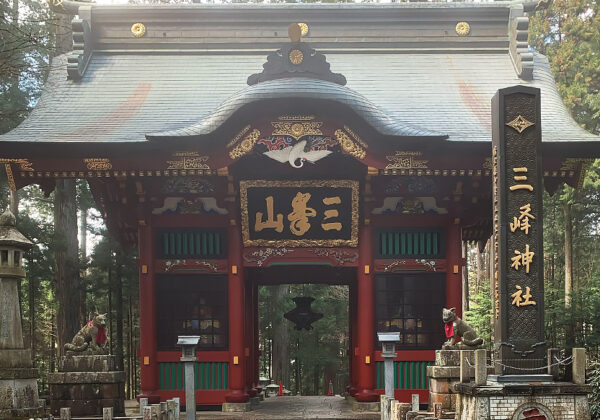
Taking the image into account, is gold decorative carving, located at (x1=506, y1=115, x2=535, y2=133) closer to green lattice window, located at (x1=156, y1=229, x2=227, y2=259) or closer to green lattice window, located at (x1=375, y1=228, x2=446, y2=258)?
green lattice window, located at (x1=375, y1=228, x2=446, y2=258)

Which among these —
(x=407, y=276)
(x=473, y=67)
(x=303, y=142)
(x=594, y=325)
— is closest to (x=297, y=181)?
(x=303, y=142)

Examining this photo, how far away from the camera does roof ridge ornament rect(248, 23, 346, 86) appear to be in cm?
1495

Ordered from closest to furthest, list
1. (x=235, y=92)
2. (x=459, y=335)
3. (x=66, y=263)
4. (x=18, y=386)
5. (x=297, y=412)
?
(x=18, y=386), (x=459, y=335), (x=297, y=412), (x=235, y=92), (x=66, y=263)

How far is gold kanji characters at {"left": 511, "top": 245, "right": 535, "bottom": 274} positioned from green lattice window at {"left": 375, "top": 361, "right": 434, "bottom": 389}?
18.8 ft

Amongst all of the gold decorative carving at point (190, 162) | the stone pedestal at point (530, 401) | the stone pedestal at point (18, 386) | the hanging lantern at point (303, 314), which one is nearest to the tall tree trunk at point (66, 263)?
the hanging lantern at point (303, 314)

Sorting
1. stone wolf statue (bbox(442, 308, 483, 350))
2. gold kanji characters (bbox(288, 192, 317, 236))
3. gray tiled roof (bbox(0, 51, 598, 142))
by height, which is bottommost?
stone wolf statue (bbox(442, 308, 483, 350))

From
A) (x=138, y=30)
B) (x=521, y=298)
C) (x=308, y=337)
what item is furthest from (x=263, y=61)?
(x=308, y=337)

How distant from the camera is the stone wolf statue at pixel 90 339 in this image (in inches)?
532

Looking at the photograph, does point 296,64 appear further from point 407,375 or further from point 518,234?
point 407,375

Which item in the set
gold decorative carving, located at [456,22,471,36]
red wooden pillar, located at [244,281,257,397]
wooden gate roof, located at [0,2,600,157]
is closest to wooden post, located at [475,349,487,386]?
wooden gate roof, located at [0,2,600,157]

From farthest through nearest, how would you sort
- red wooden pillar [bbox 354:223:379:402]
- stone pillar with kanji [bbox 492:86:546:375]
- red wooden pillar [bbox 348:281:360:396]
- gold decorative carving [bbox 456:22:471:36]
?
gold decorative carving [bbox 456:22:471:36]
red wooden pillar [bbox 348:281:360:396]
red wooden pillar [bbox 354:223:379:402]
stone pillar with kanji [bbox 492:86:546:375]

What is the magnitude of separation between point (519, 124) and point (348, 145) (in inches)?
172

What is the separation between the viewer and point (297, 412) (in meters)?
15.3

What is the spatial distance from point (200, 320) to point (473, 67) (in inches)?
327
